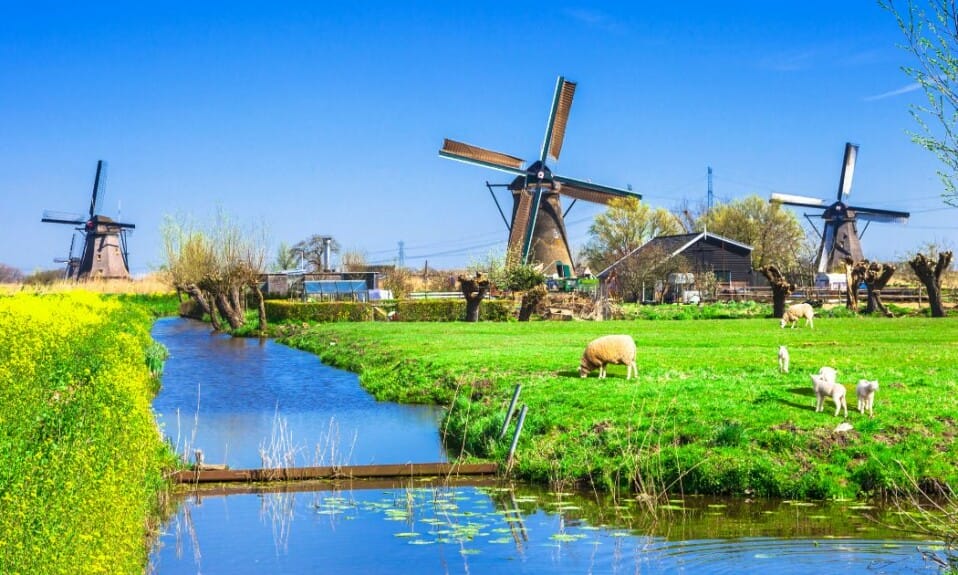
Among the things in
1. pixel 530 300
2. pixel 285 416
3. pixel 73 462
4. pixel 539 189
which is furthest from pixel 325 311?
pixel 73 462

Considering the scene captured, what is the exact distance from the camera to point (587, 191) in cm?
7988

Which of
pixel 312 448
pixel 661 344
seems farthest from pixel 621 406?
pixel 661 344

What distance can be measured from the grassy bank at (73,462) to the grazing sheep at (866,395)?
10.1m

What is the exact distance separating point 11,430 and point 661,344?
2234 cm

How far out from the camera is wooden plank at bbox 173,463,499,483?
15.4 metres

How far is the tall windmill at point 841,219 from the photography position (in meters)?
87.9

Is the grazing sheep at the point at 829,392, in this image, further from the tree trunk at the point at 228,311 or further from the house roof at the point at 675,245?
the house roof at the point at 675,245

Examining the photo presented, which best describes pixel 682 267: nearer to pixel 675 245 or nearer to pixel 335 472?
pixel 675 245

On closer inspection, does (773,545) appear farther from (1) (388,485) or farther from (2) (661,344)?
(2) (661,344)

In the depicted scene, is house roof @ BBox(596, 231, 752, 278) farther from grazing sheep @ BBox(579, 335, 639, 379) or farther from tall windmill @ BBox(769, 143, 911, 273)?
grazing sheep @ BBox(579, 335, 639, 379)

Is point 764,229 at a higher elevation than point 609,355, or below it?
higher

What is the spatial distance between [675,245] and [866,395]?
55.2 metres

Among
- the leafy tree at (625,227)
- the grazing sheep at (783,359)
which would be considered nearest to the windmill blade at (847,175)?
the leafy tree at (625,227)

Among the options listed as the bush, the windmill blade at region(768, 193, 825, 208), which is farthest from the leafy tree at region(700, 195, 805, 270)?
the bush
